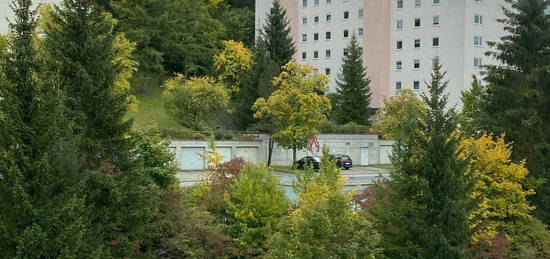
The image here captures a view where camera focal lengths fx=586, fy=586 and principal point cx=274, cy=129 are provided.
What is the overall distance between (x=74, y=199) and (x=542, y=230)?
61.0ft

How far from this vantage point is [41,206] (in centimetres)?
1414

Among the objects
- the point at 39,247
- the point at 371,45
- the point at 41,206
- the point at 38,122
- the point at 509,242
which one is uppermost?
the point at 371,45

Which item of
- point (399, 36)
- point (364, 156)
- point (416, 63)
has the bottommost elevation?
point (364, 156)

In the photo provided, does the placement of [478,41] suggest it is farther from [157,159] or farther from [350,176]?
[157,159]

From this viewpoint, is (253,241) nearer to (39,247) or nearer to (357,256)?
(357,256)

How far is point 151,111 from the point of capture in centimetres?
5525

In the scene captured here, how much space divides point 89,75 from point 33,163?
14.5ft

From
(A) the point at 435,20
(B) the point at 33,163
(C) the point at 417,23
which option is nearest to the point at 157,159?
(B) the point at 33,163

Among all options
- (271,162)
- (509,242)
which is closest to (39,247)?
(509,242)

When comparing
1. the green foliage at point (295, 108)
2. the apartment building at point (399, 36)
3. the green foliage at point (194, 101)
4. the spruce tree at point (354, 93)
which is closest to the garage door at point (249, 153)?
the green foliage at point (295, 108)

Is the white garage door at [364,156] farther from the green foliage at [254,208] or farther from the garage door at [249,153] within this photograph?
the green foliage at [254,208]

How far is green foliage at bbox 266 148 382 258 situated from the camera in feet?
51.9

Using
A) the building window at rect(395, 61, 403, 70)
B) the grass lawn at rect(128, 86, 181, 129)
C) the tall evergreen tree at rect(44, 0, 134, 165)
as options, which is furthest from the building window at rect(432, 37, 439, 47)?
the tall evergreen tree at rect(44, 0, 134, 165)

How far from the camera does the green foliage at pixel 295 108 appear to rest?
4481 centimetres
